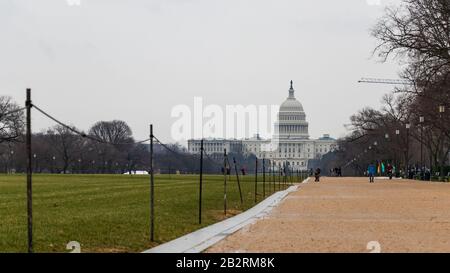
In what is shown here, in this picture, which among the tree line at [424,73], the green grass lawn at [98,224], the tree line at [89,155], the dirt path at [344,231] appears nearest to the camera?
the dirt path at [344,231]

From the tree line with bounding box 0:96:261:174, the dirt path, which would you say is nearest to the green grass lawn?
the dirt path

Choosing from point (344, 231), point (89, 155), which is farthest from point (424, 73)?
point (89, 155)

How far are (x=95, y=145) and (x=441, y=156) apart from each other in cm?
7691

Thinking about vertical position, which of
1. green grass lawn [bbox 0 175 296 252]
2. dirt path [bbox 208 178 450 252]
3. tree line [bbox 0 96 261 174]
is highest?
tree line [bbox 0 96 261 174]

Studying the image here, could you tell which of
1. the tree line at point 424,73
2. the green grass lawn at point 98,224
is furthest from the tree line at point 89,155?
the green grass lawn at point 98,224

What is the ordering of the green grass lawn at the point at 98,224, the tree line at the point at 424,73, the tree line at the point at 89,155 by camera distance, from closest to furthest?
1. the green grass lawn at the point at 98,224
2. the tree line at the point at 424,73
3. the tree line at the point at 89,155

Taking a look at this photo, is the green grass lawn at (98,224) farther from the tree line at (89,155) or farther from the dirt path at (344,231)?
the tree line at (89,155)

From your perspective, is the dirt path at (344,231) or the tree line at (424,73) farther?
the tree line at (424,73)

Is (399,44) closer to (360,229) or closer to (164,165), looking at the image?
(360,229)

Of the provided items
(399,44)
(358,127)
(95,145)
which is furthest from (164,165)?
(399,44)

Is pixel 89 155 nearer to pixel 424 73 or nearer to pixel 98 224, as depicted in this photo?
Result: pixel 424 73

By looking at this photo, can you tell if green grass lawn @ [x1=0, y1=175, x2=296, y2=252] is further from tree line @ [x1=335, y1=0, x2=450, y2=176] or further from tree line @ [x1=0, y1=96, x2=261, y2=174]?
tree line @ [x1=0, y1=96, x2=261, y2=174]

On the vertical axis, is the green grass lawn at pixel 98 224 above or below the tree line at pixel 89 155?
below
